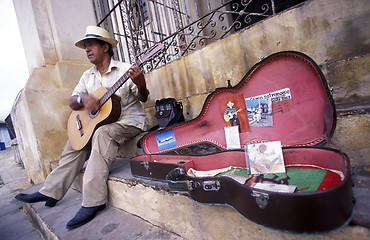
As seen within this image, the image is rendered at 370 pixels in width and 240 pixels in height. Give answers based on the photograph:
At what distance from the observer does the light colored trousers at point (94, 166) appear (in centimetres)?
146

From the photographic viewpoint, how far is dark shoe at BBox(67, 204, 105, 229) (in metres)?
1.33

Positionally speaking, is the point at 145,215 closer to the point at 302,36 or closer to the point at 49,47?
the point at 302,36

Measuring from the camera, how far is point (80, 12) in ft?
9.81

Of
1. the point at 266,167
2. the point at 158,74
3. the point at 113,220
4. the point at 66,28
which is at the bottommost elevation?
the point at 113,220

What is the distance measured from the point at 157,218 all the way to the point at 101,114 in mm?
1011

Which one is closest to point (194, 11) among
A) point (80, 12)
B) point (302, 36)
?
point (80, 12)

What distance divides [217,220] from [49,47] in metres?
3.27

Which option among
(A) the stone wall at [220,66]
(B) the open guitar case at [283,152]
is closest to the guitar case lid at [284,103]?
(B) the open guitar case at [283,152]

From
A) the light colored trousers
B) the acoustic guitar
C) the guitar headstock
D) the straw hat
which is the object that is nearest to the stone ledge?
the light colored trousers

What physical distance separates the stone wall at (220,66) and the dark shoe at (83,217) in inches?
51.2

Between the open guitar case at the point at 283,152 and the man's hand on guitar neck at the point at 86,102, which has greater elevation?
the man's hand on guitar neck at the point at 86,102

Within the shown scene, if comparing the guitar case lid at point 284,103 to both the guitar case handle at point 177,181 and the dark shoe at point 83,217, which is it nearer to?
the guitar case handle at point 177,181

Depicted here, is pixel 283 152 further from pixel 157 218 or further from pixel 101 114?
pixel 101 114

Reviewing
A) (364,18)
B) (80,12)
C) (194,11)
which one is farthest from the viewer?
(194,11)
